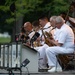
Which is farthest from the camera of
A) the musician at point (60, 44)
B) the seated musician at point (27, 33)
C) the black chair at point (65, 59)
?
the seated musician at point (27, 33)

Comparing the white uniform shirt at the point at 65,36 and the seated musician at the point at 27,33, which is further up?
the seated musician at the point at 27,33

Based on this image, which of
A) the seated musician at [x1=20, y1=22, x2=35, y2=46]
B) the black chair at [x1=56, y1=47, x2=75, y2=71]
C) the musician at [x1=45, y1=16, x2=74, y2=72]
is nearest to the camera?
the musician at [x1=45, y1=16, x2=74, y2=72]

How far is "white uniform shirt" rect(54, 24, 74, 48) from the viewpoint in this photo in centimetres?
980

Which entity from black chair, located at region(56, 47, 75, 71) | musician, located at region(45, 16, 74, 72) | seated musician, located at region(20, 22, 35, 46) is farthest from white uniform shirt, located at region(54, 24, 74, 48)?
seated musician, located at region(20, 22, 35, 46)

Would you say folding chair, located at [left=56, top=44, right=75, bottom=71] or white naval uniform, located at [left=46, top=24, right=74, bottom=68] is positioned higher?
white naval uniform, located at [left=46, top=24, right=74, bottom=68]

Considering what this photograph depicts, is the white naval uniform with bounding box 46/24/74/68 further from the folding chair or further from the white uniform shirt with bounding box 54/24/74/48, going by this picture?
the folding chair

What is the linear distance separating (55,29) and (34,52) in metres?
1.37

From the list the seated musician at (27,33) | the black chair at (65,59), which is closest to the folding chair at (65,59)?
the black chair at (65,59)

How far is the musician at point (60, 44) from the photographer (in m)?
9.77

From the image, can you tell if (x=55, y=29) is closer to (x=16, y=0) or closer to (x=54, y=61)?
(x=54, y=61)

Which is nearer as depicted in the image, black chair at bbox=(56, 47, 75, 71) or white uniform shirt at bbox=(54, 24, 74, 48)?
white uniform shirt at bbox=(54, 24, 74, 48)

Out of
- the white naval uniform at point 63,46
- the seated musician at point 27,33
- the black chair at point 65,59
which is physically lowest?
the black chair at point 65,59

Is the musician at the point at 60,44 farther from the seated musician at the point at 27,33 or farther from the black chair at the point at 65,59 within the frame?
the seated musician at the point at 27,33

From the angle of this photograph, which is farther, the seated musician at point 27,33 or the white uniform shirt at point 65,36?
the seated musician at point 27,33
